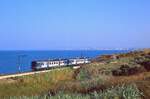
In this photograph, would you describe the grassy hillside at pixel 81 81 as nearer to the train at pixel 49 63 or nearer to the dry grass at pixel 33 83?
the dry grass at pixel 33 83

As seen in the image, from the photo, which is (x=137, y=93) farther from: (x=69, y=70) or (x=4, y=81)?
(x=69, y=70)

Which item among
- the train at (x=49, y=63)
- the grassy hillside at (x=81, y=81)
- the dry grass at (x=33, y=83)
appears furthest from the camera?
the train at (x=49, y=63)

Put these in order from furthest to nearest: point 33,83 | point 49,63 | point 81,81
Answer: point 49,63 → point 33,83 → point 81,81

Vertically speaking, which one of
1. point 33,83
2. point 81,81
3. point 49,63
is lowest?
A: point 33,83

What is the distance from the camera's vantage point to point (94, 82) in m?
28.9

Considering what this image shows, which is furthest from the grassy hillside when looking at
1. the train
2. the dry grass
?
the train

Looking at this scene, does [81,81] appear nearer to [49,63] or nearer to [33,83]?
[33,83]

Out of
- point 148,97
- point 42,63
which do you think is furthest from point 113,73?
point 42,63

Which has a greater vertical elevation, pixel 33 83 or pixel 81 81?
pixel 81 81

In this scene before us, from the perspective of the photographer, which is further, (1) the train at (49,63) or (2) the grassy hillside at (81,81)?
(1) the train at (49,63)

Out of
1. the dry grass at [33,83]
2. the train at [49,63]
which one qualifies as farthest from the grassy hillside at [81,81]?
the train at [49,63]

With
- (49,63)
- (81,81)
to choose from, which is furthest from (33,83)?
(49,63)

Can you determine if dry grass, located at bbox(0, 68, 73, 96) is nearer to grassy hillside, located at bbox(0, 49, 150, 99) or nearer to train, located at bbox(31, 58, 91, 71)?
grassy hillside, located at bbox(0, 49, 150, 99)

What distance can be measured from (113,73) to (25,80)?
817cm
